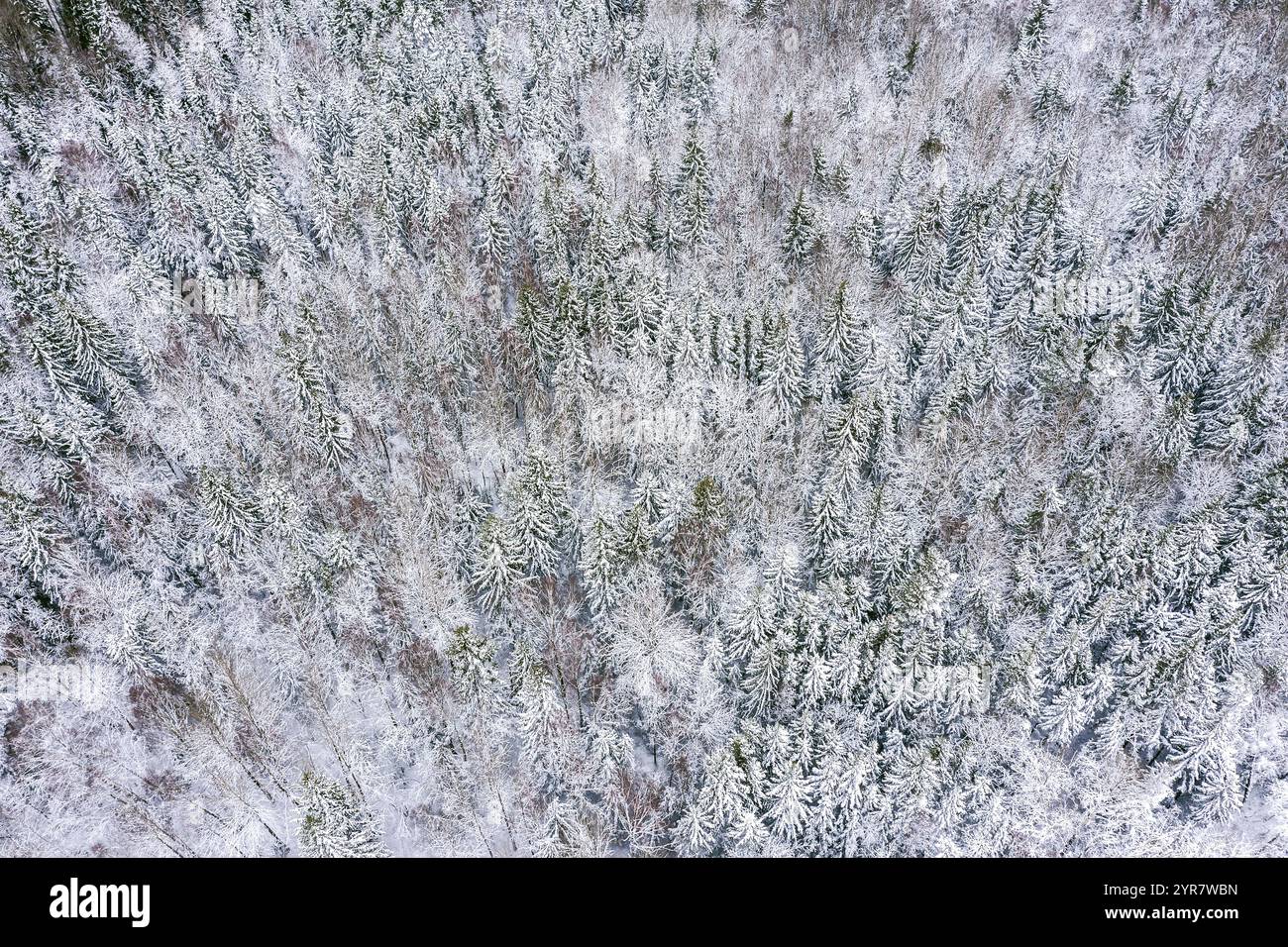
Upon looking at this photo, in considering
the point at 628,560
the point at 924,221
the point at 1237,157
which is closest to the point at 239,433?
the point at 628,560
